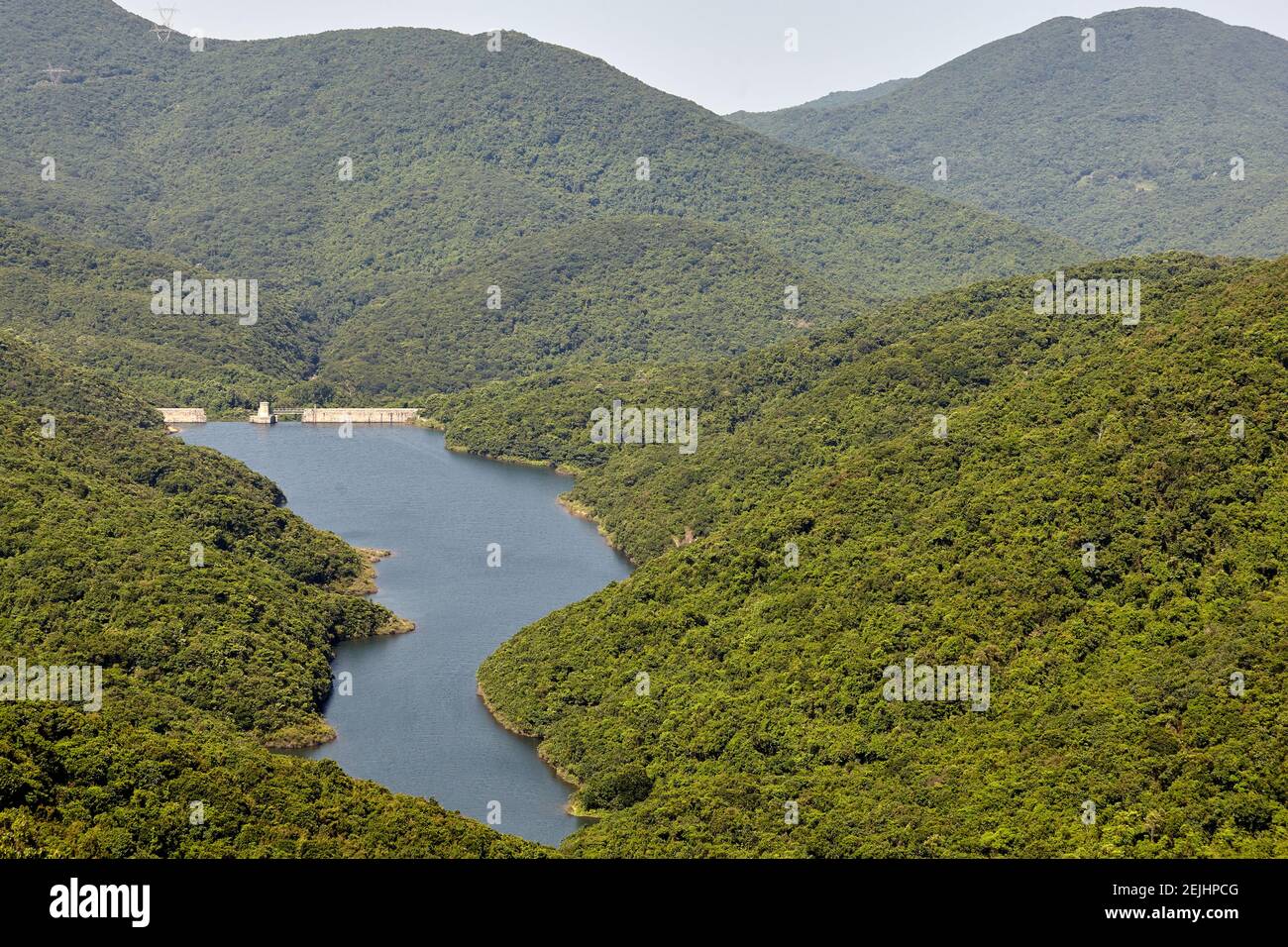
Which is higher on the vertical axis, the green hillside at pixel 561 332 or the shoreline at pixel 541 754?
the green hillside at pixel 561 332

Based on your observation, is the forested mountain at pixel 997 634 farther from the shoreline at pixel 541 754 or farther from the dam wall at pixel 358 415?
the dam wall at pixel 358 415

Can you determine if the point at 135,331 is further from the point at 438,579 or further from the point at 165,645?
the point at 165,645

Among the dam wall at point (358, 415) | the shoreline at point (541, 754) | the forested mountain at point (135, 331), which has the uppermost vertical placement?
the forested mountain at point (135, 331)

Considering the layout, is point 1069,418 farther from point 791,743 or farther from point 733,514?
point 733,514

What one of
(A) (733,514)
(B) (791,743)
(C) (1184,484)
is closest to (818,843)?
(B) (791,743)

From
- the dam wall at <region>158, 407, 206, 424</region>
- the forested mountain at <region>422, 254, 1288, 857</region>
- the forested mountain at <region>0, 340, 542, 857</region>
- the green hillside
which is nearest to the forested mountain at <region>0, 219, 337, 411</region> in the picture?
the dam wall at <region>158, 407, 206, 424</region>

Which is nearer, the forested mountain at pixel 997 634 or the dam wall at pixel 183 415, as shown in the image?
the forested mountain at pixel 997 634
